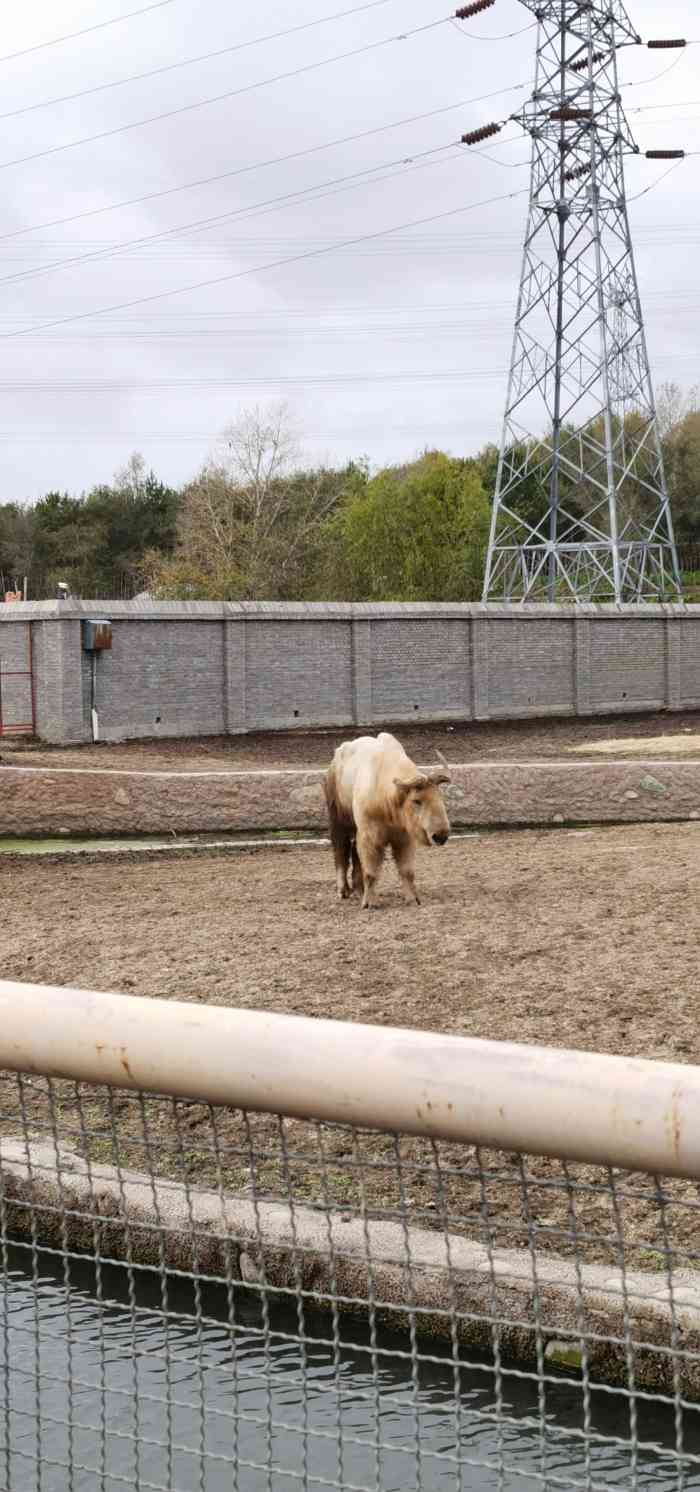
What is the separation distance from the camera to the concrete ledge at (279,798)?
16875 mm

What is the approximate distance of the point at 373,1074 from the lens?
2070mm

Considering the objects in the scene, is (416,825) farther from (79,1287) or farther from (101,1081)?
(101,1081)

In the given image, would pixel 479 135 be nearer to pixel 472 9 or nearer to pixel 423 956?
pixel 472 9

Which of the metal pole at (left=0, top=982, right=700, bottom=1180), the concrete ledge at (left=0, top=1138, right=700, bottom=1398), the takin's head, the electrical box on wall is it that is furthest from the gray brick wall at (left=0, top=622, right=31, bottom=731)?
the metal pole at (left=0, top=982, right=700, bottom=1180)

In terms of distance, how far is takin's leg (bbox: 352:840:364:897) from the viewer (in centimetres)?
1137

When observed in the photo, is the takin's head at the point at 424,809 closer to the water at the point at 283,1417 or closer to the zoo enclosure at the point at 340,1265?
the zoo enclosure at the point at 340,1265

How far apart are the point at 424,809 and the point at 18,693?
2060 cm

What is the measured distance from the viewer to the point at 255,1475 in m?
4.38

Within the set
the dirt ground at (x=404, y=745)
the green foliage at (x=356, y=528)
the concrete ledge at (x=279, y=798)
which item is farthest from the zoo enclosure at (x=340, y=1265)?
the green foliage at (x=356, y=528)

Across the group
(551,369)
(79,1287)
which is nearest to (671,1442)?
(79,1287)

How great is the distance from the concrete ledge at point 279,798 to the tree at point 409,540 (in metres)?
43.6

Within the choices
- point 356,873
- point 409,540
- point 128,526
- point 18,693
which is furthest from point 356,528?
point 356,873

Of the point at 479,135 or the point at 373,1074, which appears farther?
the point at 479,135

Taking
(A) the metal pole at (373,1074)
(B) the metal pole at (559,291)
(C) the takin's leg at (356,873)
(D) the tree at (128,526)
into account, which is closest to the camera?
(A) the metal pole at (373,1074)
